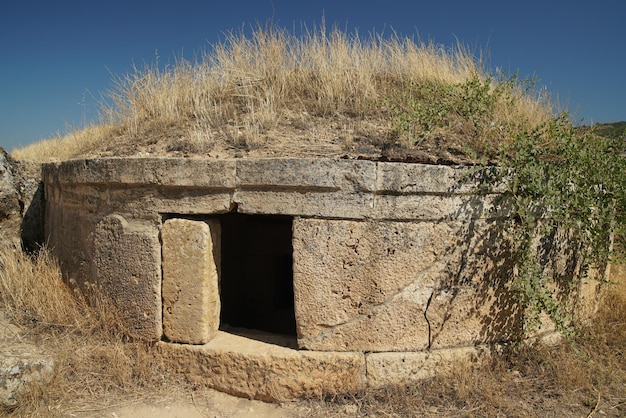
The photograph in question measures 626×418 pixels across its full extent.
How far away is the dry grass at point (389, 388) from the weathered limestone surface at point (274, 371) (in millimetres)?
106

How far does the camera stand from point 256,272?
6.29 metres

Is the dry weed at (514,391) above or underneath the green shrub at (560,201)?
underneath

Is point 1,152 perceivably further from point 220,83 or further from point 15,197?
point 220,83

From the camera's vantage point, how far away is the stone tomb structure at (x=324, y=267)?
3.21 m

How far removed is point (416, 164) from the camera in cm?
319

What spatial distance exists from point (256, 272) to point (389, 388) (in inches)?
130

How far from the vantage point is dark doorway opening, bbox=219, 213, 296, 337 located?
235 inches

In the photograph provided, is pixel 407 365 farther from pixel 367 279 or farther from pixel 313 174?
pixel 313 174

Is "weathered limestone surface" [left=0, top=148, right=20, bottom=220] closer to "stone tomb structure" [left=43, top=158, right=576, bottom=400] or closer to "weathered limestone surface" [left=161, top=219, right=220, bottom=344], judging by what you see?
"stone tomb structure" [left=43, top=158, right=576, bottom=400]

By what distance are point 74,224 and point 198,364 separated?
1.70 metres

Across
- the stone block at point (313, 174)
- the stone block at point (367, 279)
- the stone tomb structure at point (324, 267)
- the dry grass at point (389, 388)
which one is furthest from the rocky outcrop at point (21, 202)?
the stone block at point (367, 279)

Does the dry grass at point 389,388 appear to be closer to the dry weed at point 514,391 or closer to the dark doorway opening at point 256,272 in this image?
the dry weed at point 514,391

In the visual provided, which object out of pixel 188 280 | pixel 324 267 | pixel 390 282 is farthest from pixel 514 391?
pixel 188 280

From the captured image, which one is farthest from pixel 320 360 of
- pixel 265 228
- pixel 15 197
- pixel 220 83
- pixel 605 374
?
pixel 15 197
